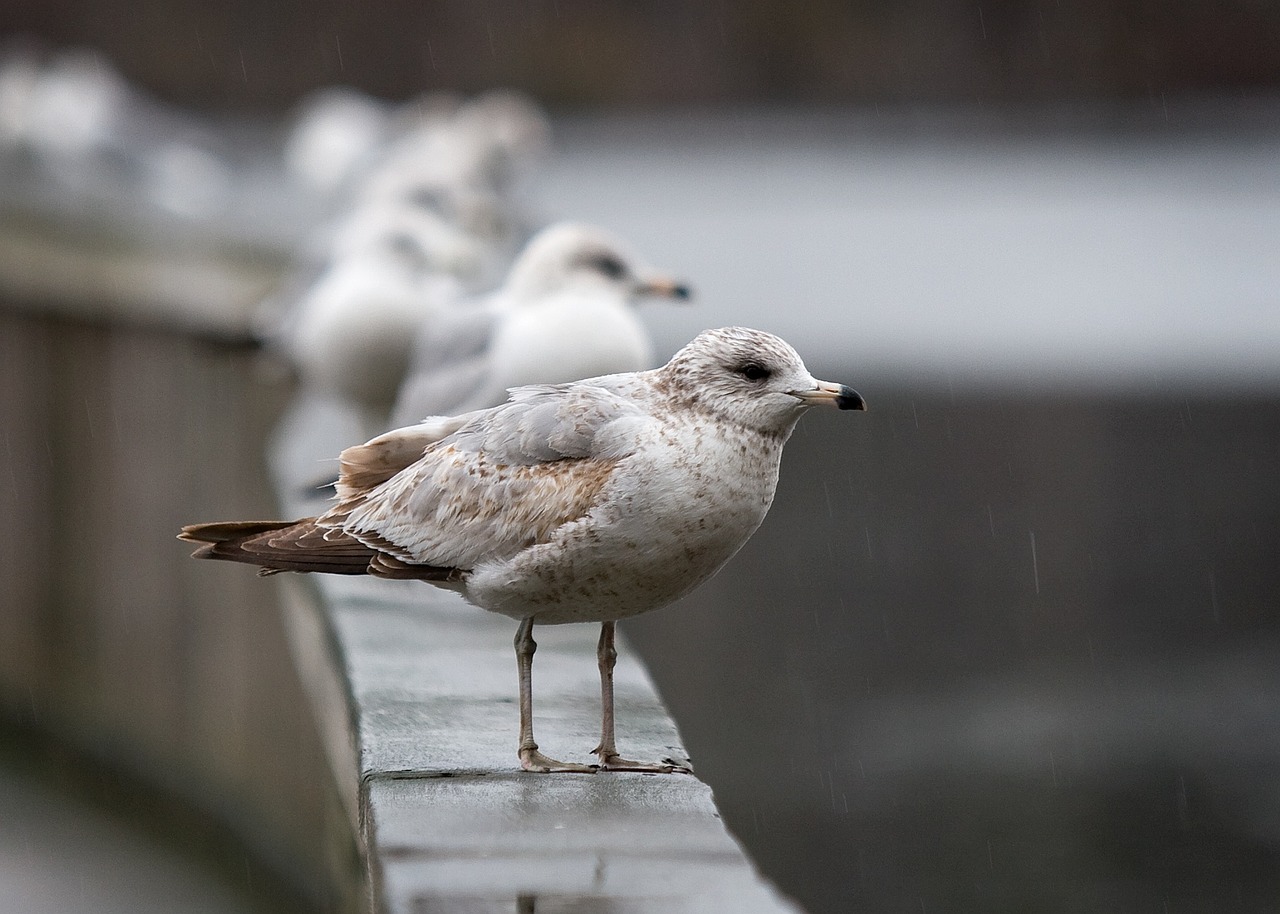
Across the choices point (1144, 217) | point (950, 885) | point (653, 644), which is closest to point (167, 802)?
point (653, 644)

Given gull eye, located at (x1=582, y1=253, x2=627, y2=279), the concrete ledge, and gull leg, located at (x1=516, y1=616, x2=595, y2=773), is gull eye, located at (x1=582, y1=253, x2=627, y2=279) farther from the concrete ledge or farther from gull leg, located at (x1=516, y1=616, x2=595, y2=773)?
gull leg, located at (x1=516, y1=616, x2=595, y2=773)

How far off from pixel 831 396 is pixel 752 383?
14 cm

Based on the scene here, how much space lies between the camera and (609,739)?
3152 mm

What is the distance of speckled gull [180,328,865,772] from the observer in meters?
2.80

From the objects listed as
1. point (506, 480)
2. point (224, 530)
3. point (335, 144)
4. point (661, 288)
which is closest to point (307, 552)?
point (224, 530)

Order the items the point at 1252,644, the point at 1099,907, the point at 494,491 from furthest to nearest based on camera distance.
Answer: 1. the point at 1252,644
2. the point at 1099,907
3. the point at 494,491

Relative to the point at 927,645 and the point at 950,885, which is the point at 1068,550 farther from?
the point at 950,885

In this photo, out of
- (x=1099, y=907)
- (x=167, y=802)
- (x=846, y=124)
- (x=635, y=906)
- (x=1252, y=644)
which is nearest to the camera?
(x=635, y=906)

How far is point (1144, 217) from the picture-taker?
14.2 metres

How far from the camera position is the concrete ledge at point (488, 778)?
2.61 meters

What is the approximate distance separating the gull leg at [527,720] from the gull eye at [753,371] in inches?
23.0

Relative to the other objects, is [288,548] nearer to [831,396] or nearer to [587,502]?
[587,502]

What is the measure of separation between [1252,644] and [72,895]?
14.7ft

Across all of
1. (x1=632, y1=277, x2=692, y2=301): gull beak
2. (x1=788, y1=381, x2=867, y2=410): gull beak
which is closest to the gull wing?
(x1=788, y1=381, x2=867, y2=410): gull beak
